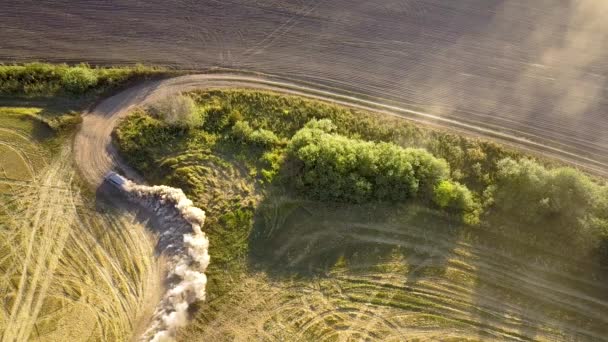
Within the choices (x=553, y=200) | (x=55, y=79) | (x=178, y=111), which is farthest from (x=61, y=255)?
(x=553, y=200)

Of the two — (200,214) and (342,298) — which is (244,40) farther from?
(342,298)

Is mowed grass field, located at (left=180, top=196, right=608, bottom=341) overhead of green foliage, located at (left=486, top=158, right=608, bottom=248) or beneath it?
beneath

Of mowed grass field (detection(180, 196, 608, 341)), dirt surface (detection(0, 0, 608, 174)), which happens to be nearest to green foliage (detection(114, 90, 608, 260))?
mowed grass field (detection(180, 196, 608, 341))

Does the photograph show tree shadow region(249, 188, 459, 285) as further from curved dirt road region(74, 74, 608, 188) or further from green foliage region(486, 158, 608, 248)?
curved dirt road region(74, 74, 608, 188)

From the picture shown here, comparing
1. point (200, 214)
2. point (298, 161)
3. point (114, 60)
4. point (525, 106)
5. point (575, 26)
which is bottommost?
point (200, 214)

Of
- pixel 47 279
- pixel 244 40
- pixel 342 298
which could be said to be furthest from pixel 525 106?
pixel 47 279

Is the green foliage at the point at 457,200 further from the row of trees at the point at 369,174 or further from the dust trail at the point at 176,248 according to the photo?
the dust trail at the point at 176,248
